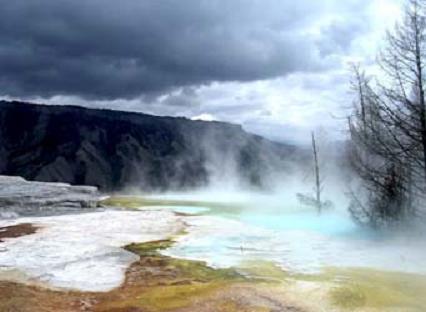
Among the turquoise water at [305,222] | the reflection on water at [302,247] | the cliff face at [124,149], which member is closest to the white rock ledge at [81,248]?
the reflection on water at [302,247]

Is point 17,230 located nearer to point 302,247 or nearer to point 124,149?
point 302,247

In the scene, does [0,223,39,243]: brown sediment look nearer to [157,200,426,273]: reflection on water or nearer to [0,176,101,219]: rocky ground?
[0,176,101,219]: rocky ground

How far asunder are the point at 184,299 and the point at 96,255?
8.85 meters

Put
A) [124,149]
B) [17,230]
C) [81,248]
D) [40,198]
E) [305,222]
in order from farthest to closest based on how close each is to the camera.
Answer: [124,149], [40,198], [305,222], [17,230], [81,248]

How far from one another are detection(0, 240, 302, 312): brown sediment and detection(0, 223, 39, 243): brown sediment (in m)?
12.6

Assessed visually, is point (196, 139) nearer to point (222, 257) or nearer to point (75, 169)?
point (75, 169)

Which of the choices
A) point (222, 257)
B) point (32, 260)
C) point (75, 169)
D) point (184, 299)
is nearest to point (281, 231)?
point (222, 257)

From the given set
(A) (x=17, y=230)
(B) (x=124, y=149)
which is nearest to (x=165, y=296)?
(A) (x=17, y=230)

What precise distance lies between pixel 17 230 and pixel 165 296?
64.6 feet

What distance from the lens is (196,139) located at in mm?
156625

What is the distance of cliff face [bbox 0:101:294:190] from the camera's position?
133000 mm

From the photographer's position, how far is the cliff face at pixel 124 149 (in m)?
133

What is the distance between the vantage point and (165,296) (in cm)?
1766

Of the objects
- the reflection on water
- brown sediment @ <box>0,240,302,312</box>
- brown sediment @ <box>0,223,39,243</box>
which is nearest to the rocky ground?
brown sediment @ <box>0,223,39,243</box>
